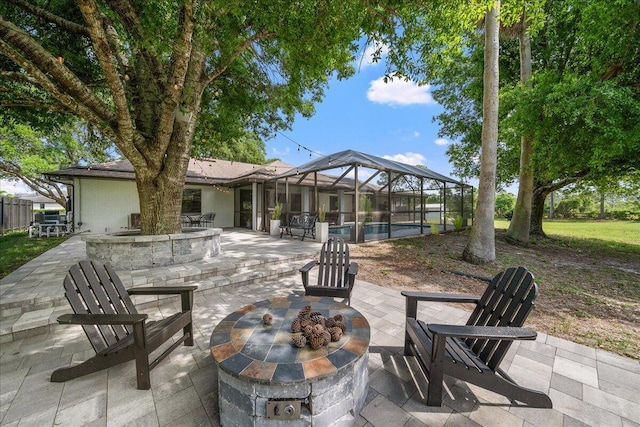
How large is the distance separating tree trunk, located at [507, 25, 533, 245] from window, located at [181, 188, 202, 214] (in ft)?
45.6

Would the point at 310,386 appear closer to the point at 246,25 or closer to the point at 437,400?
→ the point at 437,400

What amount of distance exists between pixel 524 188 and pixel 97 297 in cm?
1170

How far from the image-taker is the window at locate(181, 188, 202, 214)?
1201 centimetres

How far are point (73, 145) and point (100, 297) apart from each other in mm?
18744

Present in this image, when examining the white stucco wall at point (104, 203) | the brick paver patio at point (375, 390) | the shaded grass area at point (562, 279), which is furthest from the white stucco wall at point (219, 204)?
the brick paver patio at point (375, 390)

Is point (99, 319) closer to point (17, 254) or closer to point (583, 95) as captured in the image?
point (17, 254)

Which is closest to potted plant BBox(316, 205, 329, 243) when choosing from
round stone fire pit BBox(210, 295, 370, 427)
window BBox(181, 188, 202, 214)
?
round stone fire pit BBox(210, 295, 370, 427)

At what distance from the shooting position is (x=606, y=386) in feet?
6.24

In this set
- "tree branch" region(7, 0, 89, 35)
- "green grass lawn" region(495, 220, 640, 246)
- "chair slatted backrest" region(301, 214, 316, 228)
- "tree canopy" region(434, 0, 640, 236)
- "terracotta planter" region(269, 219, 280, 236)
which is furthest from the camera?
"green grass lawn" region(495, 220, 640, 246)

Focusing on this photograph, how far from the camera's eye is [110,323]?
1.72 meters

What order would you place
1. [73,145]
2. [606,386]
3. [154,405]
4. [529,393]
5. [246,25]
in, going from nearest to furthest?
[529,393] < [154,405] < [606,386] < [246,25] < [73,145]

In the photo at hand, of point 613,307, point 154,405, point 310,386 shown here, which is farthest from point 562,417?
point 613,307

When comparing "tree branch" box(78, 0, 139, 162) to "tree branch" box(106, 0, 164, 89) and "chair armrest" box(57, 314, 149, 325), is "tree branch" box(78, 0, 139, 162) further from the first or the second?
"chair armrest" box(57, 314, 149, 325)

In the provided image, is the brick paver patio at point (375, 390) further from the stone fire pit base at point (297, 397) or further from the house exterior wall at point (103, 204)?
the house exterior wall at point (103, 204)
